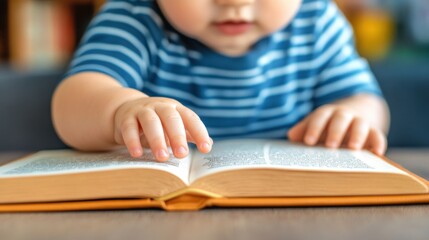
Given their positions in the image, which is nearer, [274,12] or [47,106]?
[274,12]

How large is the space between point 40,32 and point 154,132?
167 cm

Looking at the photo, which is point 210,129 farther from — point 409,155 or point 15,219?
point 15,219

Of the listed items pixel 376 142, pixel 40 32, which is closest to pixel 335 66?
pixel 376 142

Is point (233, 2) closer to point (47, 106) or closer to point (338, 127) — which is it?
point (338, 127)

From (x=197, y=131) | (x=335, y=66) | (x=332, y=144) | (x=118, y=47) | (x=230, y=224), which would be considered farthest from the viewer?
(x=335, y=66)

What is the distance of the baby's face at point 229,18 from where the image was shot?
0.72m

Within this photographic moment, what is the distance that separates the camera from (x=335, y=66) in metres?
0.95

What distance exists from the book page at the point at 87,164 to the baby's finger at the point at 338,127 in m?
0.17

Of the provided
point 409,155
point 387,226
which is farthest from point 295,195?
point 409,155

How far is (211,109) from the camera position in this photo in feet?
2.94

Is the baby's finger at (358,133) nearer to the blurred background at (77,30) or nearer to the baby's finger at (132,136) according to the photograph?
the baby's finger at (132,136)

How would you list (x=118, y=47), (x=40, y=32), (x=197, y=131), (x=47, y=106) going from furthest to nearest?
(x=40, y=32) < (x=47, y=106) < (x=118, y=47) < (x=197, y=131)

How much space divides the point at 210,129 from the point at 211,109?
0.10ft

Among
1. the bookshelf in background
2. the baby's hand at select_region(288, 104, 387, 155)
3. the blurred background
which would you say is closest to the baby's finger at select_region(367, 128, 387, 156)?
the baby's hand at select_region(288, 104, 387, 155)
